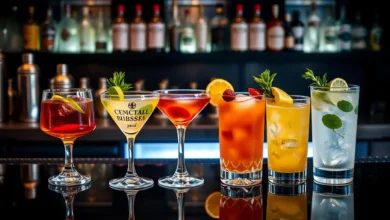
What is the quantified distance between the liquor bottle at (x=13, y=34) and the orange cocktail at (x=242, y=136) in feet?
7.30

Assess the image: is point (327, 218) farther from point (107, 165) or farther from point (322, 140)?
point (107, 165)

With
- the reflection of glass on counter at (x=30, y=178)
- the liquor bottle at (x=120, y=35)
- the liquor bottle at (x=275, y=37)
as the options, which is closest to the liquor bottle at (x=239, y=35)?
the liquor bottle at (x=275, y=37)

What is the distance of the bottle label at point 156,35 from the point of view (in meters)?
2.91

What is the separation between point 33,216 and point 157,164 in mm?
473

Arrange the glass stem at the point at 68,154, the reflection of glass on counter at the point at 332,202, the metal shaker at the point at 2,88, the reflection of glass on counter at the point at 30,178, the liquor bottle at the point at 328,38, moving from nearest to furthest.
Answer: the reflection of glass on counter at the point at 332,202
the reflection of glass on counter at the point at 30,178
the glass stem at the point at 68,154
the metal shaker at the point at 2,88
the liquor bottle at the point at 328,38

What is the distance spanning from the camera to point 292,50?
295 cm

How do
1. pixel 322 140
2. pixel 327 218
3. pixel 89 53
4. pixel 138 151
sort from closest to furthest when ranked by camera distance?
1. pixel 327 218
2. pixel 322 140
3. pixel 138 151
4. pixel 89 53

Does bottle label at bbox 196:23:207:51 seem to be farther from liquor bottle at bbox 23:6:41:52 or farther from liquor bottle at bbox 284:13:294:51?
liquor bottle at bbox 23:6:41:52

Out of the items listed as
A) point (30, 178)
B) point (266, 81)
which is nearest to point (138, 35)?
point (30, 178)

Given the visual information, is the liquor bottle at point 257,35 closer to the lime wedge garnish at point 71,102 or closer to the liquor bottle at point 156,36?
the liquor bottle at point 156,36

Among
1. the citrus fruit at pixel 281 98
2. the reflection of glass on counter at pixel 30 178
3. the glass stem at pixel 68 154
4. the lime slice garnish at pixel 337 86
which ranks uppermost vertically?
the lime slice garnish at pixel 337 86

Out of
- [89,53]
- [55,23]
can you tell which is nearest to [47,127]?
[89,53]

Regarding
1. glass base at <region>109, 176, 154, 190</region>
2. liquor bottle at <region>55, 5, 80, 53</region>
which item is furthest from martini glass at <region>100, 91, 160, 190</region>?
liquor bottle at <region>55, 5, 80, 53</region>

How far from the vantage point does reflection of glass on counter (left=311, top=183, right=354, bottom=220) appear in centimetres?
86
